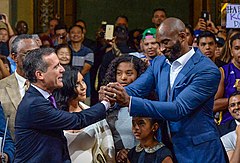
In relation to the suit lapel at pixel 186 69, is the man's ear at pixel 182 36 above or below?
above

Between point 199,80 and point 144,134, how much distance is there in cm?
74

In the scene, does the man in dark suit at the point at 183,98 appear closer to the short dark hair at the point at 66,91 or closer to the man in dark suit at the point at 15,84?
the short dark hair at the point at 66,91

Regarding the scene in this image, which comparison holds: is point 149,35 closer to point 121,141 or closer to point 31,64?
point 121,141

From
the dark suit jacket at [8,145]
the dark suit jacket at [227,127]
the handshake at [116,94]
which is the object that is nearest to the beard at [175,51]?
the handshake at [116,94]

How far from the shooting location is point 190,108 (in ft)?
15.7

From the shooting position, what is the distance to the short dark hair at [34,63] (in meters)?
4.94

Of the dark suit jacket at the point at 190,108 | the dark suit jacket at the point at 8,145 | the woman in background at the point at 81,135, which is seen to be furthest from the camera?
the woman in background at the point at 81,135

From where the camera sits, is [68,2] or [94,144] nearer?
[94,144]

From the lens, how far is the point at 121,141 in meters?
5.74

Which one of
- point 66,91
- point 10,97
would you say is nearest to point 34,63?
point 66,91

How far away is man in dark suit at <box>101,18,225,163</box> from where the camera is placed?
187 inches

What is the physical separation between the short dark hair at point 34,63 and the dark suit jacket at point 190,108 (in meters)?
0.64

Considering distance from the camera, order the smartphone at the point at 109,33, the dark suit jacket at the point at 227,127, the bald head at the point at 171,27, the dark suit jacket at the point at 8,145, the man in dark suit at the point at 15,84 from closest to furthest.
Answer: the bald head at the point at 171,27 → the dark suit jacket at the point at 8,145 → the man in dark suit at the point at 15,84 → the dark suit jacket at the point at 227,127 → the smartphone at the point at 109,33

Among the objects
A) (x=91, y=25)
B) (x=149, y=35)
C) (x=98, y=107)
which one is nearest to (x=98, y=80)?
(x=149, y=35)
